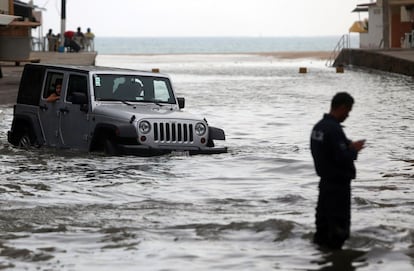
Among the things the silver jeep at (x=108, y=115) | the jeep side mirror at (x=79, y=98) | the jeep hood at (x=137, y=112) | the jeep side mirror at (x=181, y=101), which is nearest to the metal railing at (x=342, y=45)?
the silver jeep at (x=108, y=115)

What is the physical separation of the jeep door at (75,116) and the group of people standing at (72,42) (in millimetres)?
46331

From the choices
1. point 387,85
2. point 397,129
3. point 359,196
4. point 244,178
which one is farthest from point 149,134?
point 387,85

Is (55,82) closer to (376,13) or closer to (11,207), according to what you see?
(11,207)

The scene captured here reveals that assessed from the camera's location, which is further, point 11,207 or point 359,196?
point 359,196

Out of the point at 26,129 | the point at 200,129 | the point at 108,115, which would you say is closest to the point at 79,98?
the point at 108,115

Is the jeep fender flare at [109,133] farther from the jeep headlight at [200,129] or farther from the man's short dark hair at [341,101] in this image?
the man's short dark hair at [341,101]

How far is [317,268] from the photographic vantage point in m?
10.0

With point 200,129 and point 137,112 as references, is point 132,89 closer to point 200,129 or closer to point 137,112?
point 137,112

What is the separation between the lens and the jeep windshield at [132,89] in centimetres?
1838

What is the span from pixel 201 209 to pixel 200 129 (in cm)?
459

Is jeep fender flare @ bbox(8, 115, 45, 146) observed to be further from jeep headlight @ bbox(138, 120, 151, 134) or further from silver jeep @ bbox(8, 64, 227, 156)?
jeep headlight @ bbox(138, 120, 151, 134)

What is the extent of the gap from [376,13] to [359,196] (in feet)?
211

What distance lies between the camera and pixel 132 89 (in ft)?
61.0

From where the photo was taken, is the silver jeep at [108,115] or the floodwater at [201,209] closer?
the floodwater at [201,209]
